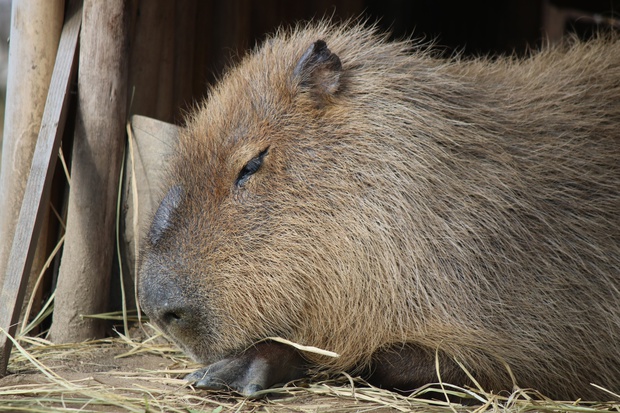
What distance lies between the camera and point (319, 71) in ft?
9.97

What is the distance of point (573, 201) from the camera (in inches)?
118

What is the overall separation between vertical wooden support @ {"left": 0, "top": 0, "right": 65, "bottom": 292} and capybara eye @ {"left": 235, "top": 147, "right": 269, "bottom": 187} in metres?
1.20

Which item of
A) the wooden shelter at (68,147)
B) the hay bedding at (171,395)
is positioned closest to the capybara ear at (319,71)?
the wooden shelter at (68,147)

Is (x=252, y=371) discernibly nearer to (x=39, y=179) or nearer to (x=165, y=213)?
(x=165, y=213)

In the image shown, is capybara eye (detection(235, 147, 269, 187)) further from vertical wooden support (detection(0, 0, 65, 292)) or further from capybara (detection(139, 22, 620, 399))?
vertical wooden support (detection(0, 0, 65, 292))

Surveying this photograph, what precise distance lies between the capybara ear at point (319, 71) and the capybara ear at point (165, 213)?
2.26 feet

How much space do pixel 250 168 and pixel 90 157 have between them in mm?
999

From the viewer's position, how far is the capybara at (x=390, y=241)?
111 inches

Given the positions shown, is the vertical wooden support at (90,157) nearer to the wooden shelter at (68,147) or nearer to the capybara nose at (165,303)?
the wooden shelter at (68,147)

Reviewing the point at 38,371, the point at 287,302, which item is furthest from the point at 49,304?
the point at 287,302

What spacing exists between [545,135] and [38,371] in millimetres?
2342

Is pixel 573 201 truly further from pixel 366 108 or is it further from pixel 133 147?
pixel 133 147

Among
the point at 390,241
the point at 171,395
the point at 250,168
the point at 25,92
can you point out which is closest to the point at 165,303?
the point at 171,395

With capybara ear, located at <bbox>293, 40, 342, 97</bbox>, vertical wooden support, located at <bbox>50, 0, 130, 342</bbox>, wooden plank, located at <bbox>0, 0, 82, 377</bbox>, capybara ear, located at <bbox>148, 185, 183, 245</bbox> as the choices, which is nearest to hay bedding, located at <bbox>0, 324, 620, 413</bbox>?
wooden plank, located at <bbox>0, 0, 82, 377</bbox>
